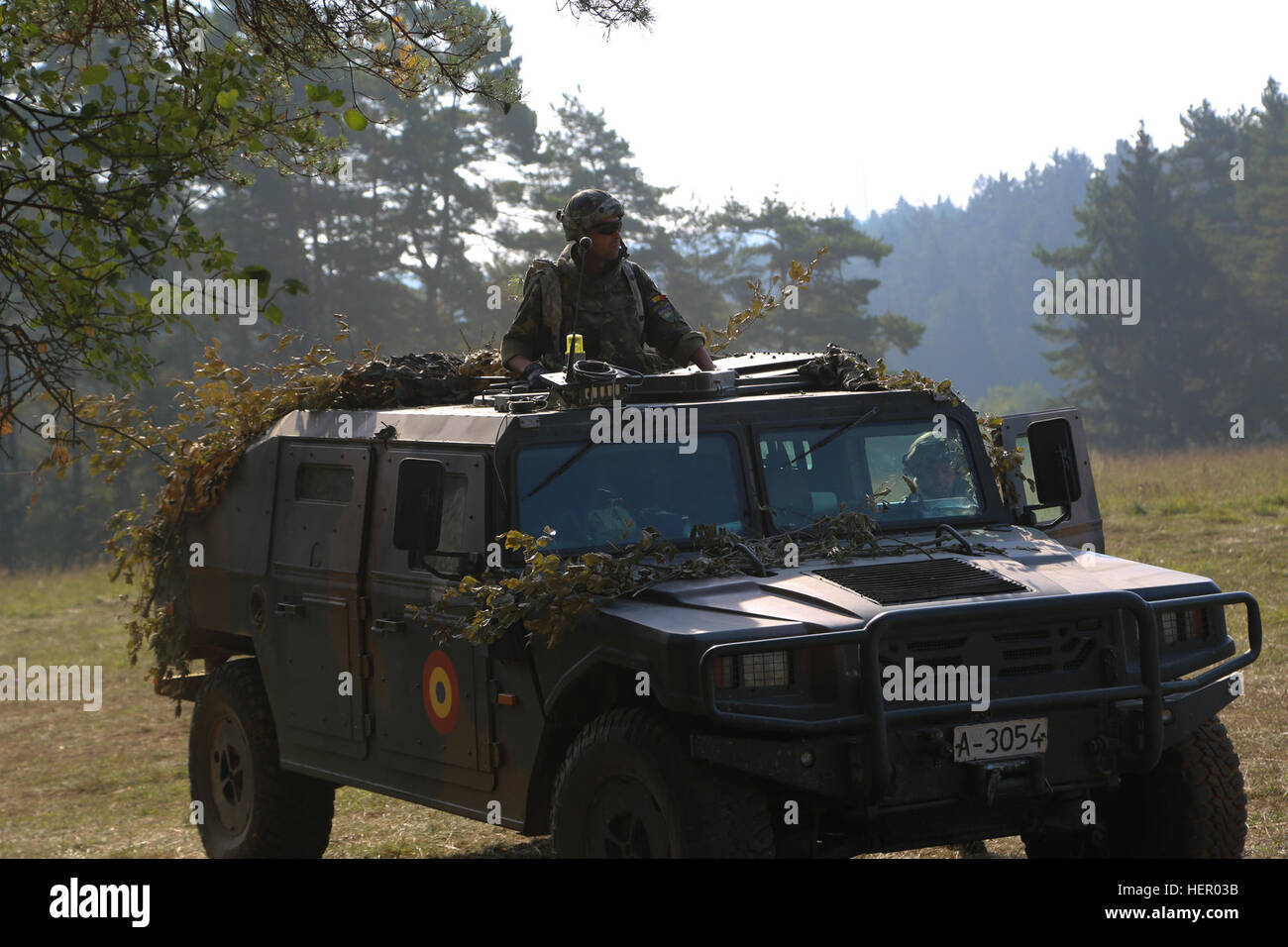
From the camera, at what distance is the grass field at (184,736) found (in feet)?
28.2

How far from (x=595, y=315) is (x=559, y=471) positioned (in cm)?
201

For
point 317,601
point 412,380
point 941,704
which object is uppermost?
point 412,380

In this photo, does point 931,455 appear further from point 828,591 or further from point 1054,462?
point 828,591

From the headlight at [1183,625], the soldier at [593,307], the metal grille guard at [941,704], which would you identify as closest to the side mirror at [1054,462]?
the headlight at [1183,625]

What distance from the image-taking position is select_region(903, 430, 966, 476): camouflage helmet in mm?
6598

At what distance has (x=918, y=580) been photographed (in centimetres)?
547

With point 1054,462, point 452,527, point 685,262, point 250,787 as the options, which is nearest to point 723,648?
point 452,527

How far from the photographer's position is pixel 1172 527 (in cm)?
2058

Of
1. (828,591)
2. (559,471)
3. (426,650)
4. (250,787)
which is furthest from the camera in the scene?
(250,787)

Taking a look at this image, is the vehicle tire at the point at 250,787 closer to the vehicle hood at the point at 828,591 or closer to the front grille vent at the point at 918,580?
the vehicle hood at the point at 828,591

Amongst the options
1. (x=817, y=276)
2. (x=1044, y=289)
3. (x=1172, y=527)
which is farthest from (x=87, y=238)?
(x=817, y=276)

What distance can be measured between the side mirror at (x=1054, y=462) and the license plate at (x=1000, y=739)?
174cm
